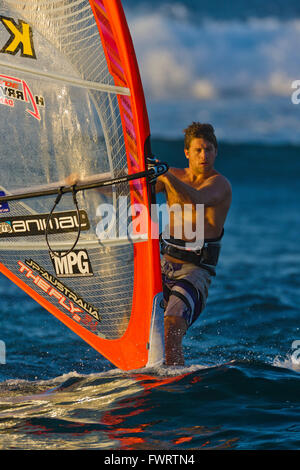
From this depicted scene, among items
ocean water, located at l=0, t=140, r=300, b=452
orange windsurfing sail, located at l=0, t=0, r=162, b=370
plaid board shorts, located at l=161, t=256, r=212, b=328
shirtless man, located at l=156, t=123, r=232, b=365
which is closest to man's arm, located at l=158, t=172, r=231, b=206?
shirtless man, located at l=156, t=123, r=232, b=365

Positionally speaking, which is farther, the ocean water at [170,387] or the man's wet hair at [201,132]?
the man's wet hair at [201,132]

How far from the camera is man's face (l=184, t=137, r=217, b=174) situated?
14.6ft

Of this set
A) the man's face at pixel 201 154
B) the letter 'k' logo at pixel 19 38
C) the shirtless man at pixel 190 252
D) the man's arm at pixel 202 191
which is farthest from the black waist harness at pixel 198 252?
the letter 'k' logo at pixel 19 38

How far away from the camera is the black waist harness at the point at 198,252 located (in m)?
4.64

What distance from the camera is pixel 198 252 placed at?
4641 mm

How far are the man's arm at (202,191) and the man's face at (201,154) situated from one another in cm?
9

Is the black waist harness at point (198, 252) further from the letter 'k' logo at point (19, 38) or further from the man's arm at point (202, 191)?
the letter 'k' logo at point (19, 38)

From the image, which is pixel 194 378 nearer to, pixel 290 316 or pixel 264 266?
pixel 290 316

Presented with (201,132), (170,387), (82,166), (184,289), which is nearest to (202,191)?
(201,132)

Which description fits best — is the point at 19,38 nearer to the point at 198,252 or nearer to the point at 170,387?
the point at 198,252

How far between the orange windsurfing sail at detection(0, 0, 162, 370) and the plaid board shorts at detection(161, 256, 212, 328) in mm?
172

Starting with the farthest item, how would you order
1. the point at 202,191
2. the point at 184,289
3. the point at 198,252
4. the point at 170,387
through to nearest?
the point at 198,252 < the point at 184,289 < the point at 202,191 < the point at 170,387

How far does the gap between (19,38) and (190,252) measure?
1.74 m

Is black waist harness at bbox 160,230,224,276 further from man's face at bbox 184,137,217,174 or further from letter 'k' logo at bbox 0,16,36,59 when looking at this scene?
letter 'k' logo at bbox 0,16,36,59
